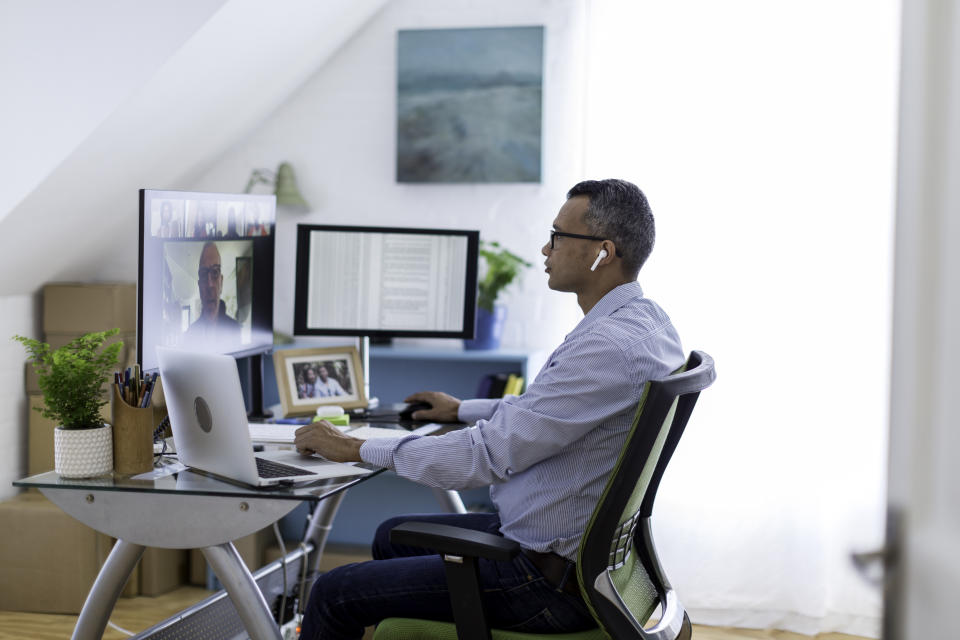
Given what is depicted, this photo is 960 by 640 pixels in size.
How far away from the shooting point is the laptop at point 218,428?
1754mm

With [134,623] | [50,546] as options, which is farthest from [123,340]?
[134,623]

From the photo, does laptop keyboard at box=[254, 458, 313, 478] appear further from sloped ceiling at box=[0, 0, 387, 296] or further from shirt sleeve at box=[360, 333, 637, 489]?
sloped ceiling at box=[0, 0, 387, 296]

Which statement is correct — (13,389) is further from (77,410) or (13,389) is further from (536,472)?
(536,472)

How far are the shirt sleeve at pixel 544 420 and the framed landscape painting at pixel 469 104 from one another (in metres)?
1.87

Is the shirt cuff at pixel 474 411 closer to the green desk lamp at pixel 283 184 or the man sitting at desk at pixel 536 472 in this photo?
the man sitting at desk at pixel 536 472

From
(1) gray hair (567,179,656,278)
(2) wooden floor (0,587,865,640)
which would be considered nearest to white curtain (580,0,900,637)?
(2) wooden floor (0,587,865,640)

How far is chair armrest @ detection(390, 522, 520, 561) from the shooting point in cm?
162

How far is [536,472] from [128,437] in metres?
0.79

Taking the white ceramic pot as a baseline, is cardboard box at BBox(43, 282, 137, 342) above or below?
above

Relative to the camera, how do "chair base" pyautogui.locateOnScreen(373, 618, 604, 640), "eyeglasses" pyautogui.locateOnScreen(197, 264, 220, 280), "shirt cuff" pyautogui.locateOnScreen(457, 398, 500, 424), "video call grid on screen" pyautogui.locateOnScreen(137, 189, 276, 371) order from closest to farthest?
"chair base" pyautogui.locateOnScreen(373, 618, 604, 640)
"video call grid on screen" pyautogui.locateOnScreen(137, 189, 276, 371)
"eyeglasses" pyautogui.locateOnScreen(197, 264, 220, 280)
"shirt cuff" pyautogui.locateOnScreen(457, 398, 500, 424)

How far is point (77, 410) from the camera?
→ 73.8 inches

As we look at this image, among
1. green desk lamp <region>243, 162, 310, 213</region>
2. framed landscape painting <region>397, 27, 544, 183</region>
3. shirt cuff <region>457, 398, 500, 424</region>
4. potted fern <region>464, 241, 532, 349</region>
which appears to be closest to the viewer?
shirt cuff <region>457, 398, 500, 424</region>

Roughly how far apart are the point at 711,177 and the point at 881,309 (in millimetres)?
708

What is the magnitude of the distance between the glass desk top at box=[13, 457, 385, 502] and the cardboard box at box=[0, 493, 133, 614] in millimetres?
1440
